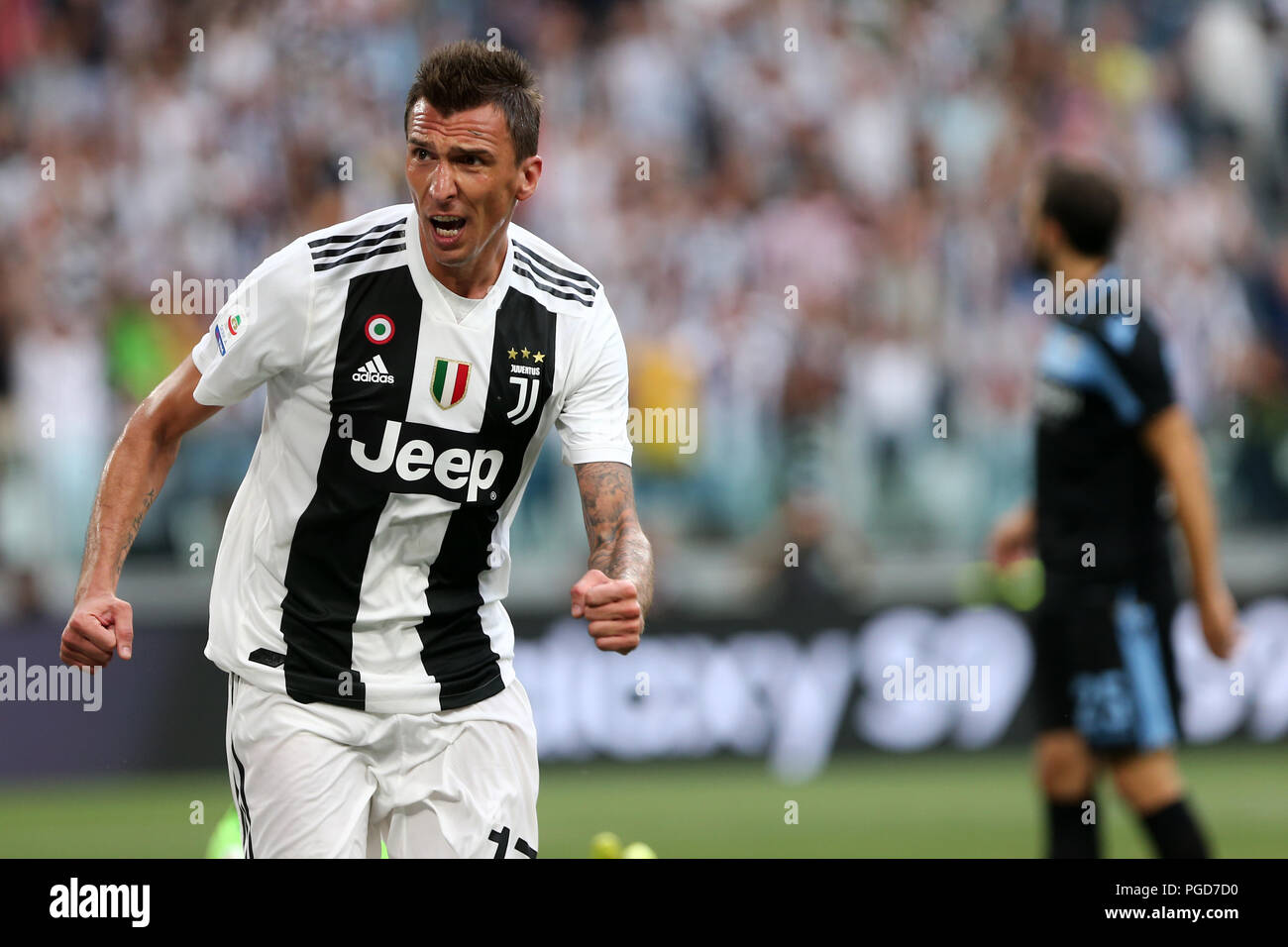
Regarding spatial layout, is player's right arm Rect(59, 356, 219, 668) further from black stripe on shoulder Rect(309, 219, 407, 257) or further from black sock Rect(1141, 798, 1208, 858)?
black sock Rect(1141, 798, 1208, 858)

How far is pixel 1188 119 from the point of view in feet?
40.7

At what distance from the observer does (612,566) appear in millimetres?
4113

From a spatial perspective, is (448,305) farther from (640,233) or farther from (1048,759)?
(640,233)

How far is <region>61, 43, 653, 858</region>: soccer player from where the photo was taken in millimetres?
4082

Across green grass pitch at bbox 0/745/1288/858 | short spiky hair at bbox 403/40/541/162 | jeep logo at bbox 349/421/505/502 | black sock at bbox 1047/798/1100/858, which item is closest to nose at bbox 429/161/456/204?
short spiky hair at bbox 403/40/541/162

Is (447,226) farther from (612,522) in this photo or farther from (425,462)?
(612,522)

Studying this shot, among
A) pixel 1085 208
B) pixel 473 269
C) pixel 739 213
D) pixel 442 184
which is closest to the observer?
pixel 442 184

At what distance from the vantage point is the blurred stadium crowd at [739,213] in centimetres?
996

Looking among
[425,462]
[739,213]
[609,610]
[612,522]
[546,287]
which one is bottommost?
[609,610]

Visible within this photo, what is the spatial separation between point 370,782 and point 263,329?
1092mm

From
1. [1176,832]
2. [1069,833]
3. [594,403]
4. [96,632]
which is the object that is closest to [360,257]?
[594,403]

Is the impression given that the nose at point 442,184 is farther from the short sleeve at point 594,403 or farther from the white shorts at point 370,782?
the white shorts at point 370,782

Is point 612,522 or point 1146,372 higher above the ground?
point 1146,372

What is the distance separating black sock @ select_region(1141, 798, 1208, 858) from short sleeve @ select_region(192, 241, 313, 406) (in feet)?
10.7
